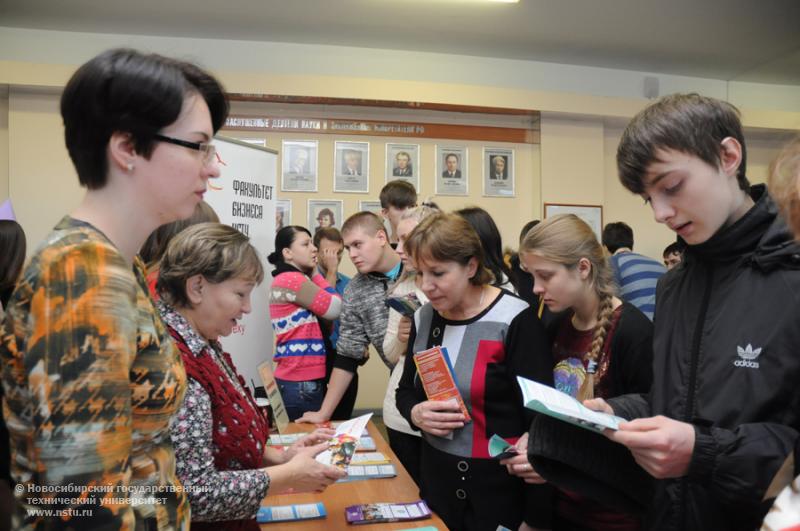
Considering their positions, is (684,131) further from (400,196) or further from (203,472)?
(400,196)

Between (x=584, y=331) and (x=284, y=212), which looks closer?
(x=584, y=331)

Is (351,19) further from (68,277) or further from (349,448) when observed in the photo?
(68,277)

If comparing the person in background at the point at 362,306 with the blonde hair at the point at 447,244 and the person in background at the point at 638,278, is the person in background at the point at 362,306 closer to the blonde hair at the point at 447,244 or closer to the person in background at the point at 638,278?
the blonde hair at the point at 447,244

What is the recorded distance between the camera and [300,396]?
10.2ft

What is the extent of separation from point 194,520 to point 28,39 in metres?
5.43

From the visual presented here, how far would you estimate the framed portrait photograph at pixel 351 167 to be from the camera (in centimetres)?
548

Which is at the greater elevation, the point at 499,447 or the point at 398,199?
the point at 398,199

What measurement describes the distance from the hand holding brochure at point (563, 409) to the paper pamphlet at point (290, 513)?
0.87 meters

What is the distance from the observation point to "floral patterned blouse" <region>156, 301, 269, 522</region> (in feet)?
3.84

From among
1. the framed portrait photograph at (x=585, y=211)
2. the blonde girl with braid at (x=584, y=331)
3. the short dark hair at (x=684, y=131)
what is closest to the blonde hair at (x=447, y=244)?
the blonde girl with braid at (x=584, y=331)

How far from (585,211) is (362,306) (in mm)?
3884

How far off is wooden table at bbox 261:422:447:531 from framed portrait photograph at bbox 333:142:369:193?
3.90 m

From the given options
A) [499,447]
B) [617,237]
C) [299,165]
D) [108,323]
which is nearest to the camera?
[108,323]

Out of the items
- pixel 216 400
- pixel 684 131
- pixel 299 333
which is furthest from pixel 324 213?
pixel 684 131
